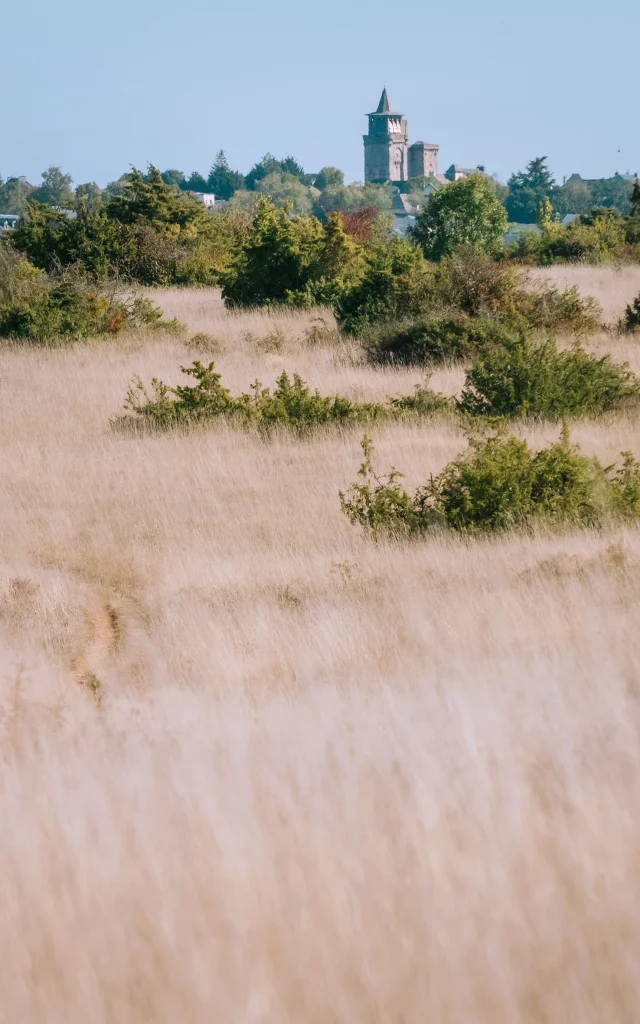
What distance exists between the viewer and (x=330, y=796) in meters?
3.50

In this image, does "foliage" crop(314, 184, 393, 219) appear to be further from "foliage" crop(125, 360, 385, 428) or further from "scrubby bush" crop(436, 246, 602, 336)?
"foliage" crop(125, 360, 385, 428)

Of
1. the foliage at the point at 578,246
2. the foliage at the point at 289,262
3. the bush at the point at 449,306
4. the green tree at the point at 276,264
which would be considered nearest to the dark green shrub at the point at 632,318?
the bush at the point at 449,306

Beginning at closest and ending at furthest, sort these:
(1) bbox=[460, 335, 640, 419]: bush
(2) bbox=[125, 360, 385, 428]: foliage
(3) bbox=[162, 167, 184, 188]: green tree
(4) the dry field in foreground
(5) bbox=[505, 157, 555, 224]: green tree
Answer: (4) the dry field in foreground < (1) bbox=[460, 335, 640, 419]: bush < (2) bbox=[125, 360, 385, 428]: foliage < (5) bbox=[505, 157, 555, 224]: green tree < (3) bbox=[162, 167, 184, 188]: green tree

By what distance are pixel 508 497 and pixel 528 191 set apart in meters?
134

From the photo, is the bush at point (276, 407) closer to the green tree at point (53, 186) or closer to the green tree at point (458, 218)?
the green tree at point (458, 218)

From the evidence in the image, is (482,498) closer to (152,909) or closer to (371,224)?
(152,909)

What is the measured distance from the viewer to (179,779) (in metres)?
3.65

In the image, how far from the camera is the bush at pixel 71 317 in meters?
21.8

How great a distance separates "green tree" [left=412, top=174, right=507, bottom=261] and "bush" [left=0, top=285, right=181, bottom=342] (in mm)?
12926

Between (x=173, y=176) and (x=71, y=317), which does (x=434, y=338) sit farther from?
(x=173, y=176)

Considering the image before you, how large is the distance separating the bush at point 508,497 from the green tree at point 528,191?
121652 mm

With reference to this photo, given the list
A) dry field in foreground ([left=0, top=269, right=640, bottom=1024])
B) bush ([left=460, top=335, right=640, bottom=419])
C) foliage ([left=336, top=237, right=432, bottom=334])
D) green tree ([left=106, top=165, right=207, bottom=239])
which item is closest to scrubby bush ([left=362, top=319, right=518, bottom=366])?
foliage ([left=336, top=237, right=432, bottom=334])

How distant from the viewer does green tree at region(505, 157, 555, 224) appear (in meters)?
128

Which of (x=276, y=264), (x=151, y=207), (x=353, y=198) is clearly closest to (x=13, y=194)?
Answer: (x=353, y=198)
